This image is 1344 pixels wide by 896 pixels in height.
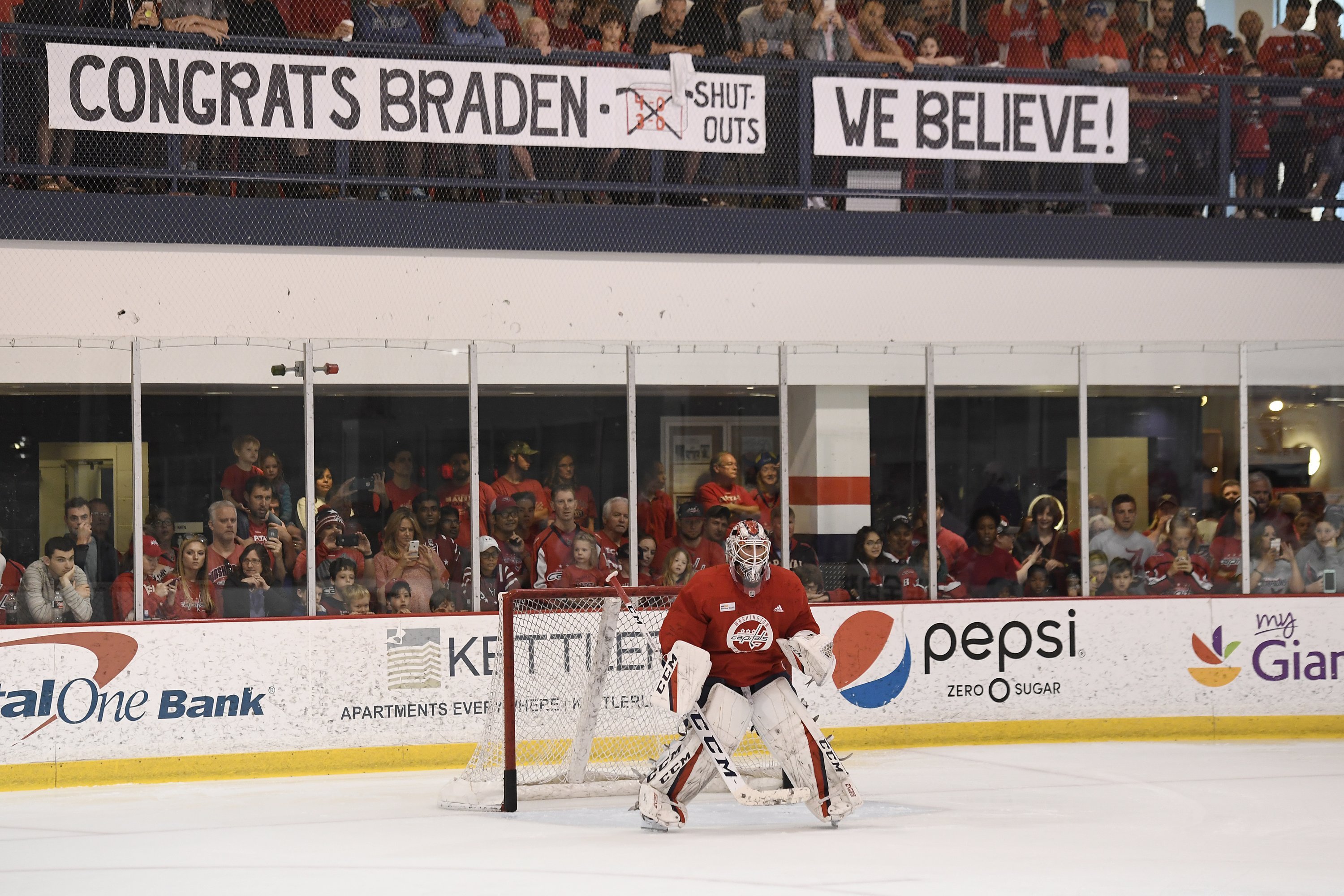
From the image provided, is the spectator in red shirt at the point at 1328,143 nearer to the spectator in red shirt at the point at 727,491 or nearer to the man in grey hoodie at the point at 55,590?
the spectator in red shirt at the point at 727,491

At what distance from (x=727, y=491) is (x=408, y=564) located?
181 cm

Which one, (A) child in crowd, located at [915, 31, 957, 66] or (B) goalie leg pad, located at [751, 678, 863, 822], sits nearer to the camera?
(B) goalie leg pad, located at [751, 678, 863, 822]

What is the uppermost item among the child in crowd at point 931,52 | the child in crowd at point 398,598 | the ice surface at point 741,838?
the child in crowd at point 931,52

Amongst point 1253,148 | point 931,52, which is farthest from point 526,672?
point 1253,148

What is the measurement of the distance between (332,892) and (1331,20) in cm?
890

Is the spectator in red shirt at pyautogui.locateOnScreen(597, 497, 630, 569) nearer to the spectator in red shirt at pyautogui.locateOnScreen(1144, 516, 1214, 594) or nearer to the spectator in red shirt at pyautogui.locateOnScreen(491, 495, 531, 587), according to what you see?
the spectator in red shirt at pyautogui.locateOnScreen(491, 495, 531, 587)

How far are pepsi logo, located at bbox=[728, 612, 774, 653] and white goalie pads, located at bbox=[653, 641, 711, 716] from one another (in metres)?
0.15

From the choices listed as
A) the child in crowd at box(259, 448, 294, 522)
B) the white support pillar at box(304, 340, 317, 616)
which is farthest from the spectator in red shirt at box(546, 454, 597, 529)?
the child in crowd at box(259, 448, 294, 522)

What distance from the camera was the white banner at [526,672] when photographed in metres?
7.92

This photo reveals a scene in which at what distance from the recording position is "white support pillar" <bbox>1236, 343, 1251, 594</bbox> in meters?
9.52

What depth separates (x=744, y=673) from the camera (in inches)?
257

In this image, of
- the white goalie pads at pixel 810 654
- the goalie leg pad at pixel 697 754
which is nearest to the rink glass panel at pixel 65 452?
the goalie leg pad at pixel 697 754

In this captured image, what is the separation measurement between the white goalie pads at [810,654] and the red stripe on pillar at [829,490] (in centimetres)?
274

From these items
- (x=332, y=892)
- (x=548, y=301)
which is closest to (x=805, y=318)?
(x=548, y=301)
